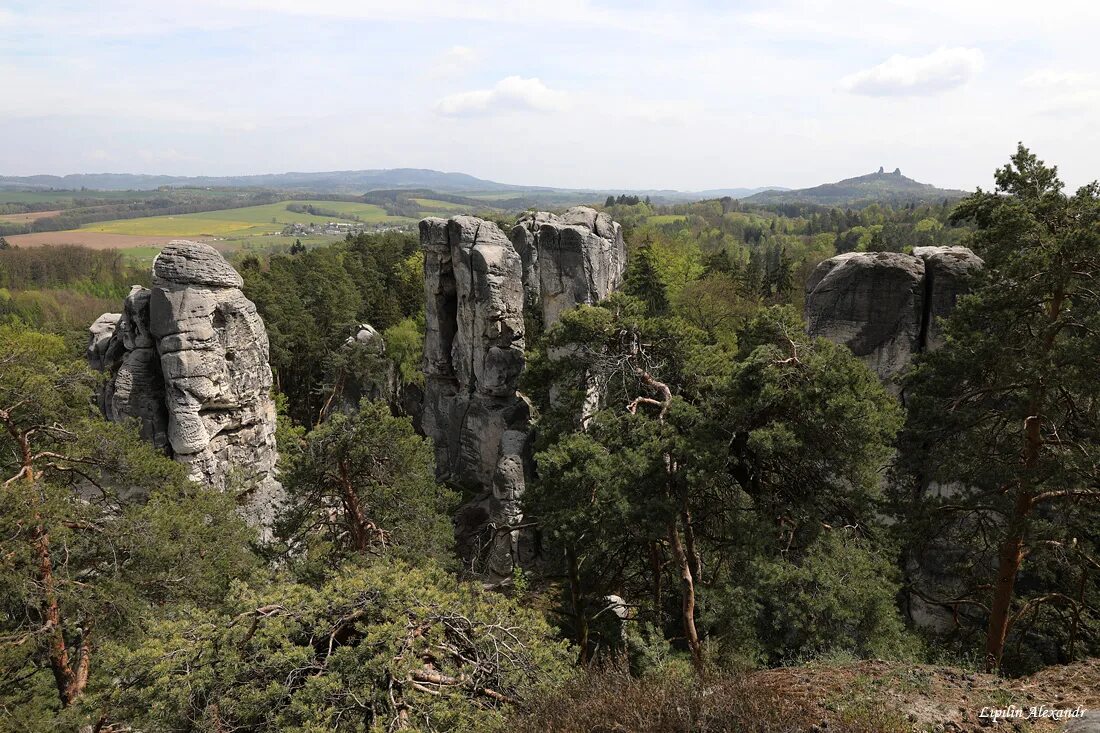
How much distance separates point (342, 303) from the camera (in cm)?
3766

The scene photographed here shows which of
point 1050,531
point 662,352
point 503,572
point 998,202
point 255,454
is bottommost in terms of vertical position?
point 503,572

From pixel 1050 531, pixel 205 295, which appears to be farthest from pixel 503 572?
pixel 1050 531

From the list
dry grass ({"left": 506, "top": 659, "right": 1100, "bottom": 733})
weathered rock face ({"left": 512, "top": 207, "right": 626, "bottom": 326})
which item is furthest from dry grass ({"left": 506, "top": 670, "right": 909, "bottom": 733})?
weathered rock face ({"left": 512, "top": 207, "right": 626, "bottom": 326})

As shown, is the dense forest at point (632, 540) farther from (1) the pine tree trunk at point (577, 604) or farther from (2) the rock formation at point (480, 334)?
(2) the rock formation at point (480, 334)

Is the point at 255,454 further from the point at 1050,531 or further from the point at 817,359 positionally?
the point at 1050,531

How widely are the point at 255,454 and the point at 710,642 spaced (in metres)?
18.4

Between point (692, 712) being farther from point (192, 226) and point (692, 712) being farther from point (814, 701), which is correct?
point (192, 226)

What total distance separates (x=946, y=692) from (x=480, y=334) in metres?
20.9

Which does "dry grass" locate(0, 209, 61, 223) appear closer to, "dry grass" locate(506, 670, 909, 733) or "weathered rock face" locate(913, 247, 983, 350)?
"weathered rock face" locate(913, 247, 983, 350)

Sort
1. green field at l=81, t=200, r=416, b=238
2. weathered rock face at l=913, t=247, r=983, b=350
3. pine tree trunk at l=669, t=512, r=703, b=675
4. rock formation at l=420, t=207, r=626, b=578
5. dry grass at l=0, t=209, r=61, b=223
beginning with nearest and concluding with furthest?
pine tree trunk at l=669, t=512, r=703, b=675, weathered rock face at l=913, t=247, r=983, b=350, rock formation at l=420, t=207, r=626, b=578, green field at l=81, t=200, r=416, b=238, dry grass at l=0, t=209, r=61, b=223

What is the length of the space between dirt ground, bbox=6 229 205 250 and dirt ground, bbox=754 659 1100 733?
143m

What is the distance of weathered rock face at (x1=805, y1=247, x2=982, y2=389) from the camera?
1727 cm

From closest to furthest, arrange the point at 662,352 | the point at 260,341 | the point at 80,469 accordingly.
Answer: the point at 80,469 → the point at 662,352 → the point at 260,341

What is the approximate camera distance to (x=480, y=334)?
25.8 metres
